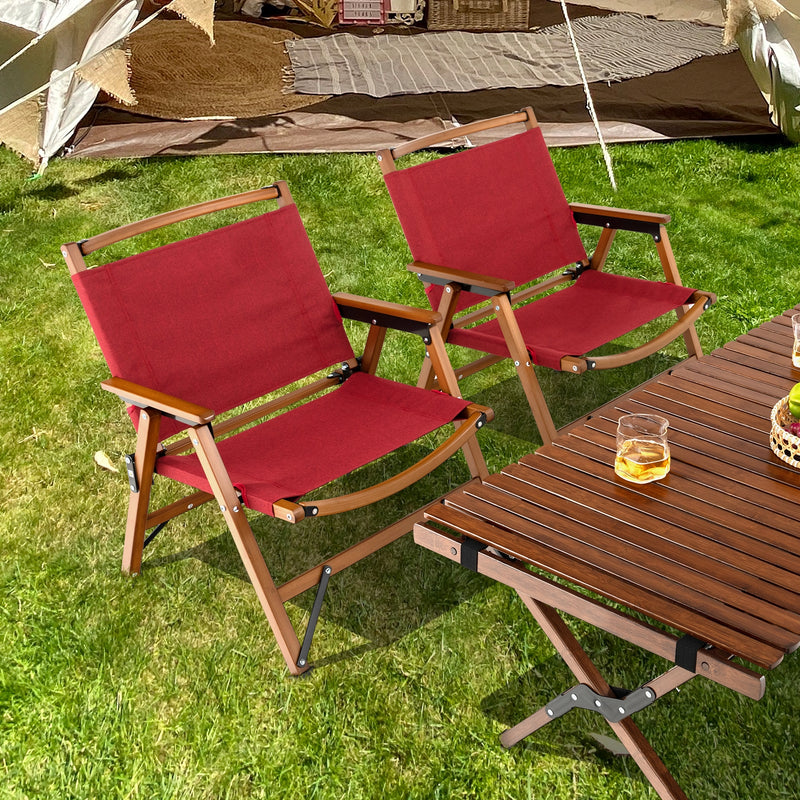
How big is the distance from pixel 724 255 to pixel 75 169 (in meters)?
3.78

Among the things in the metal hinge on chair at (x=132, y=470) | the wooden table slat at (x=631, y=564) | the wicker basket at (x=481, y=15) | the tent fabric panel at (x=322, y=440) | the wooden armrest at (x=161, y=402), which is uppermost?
the wicker basket at (x=481, y=15)

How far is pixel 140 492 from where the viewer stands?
285 cm

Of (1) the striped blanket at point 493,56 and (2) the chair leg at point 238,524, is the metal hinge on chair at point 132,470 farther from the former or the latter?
(1) the striped blanket at point 493,56

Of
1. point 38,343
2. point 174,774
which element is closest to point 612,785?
point 174,774

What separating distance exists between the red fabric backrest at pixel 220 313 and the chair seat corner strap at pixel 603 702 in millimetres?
1293

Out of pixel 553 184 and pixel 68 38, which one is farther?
pixel 68 38

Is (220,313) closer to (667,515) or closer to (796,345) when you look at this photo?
(667,515)

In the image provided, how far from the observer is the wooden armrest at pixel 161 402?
2533 mm

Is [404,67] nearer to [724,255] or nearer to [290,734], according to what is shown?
[724,255]

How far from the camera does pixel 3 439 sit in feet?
12.2

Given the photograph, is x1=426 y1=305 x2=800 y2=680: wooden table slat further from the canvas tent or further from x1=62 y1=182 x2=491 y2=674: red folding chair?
the canvas tent

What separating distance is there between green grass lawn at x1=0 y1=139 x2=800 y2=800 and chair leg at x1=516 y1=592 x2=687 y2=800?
13 centimetres

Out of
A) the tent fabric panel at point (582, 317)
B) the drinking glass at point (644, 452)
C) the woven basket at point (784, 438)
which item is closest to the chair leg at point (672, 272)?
the tent fabric panel at point (582, 317)

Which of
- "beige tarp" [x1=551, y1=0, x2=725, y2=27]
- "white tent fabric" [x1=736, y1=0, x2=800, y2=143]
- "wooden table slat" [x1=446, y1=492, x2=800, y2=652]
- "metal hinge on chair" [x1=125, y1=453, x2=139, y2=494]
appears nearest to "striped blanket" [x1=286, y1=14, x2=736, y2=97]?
"beige tarp" [x1=551, y1=0, x2=725, y2=27]
